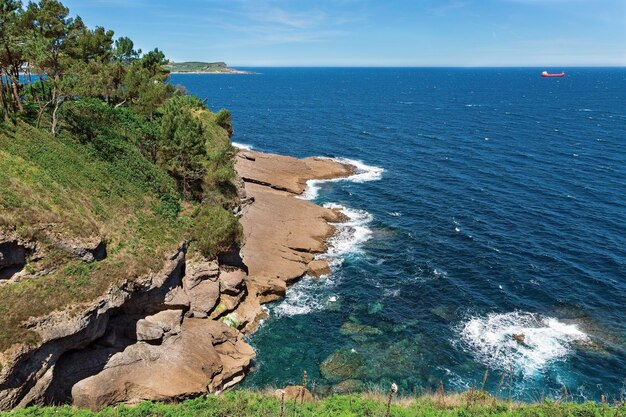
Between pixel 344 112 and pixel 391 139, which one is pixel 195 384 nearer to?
pixel 391 139

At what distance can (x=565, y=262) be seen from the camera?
61.1m

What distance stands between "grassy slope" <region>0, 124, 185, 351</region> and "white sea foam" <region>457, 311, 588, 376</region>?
35.0m

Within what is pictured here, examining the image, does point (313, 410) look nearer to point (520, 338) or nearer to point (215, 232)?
point (215, 232)

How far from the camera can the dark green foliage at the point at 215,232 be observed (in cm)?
4859

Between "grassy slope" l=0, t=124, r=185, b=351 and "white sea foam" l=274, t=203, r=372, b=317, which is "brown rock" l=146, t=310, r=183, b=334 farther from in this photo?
"white sea foam" l=274, t=203, r=372, b=317

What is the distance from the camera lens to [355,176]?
333ft

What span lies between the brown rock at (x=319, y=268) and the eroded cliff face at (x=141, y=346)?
13.7 meters

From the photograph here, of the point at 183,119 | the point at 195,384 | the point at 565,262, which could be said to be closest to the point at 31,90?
the point at 183,119

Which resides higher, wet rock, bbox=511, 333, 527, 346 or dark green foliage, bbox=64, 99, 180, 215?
dark green foliage, bbox=64, 99, 180, 215

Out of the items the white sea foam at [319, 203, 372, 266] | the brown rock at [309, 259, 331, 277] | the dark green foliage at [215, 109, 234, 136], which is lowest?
the brown rock at [309, 259, 331, 277]

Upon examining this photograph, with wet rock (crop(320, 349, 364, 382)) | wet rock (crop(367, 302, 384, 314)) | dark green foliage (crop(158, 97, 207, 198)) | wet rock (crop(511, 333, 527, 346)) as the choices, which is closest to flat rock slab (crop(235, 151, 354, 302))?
wet rock (crop(367, 302, 384, 314))

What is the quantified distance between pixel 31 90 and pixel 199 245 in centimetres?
3271

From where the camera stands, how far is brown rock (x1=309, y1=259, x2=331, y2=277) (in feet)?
199

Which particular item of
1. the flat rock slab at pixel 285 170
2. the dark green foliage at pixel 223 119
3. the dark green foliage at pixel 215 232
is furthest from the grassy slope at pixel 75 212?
the flat rock slab at pixel 285 170
